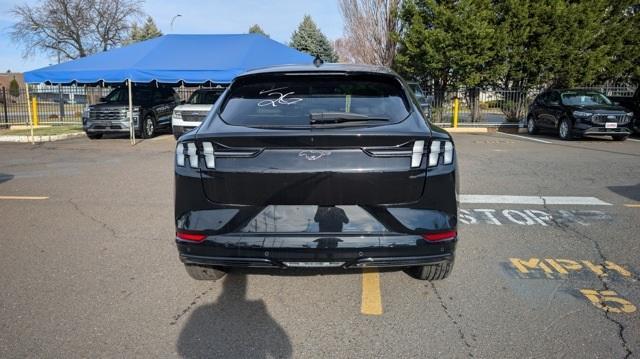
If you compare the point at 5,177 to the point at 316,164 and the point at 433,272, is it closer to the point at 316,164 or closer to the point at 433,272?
the point at 316,164

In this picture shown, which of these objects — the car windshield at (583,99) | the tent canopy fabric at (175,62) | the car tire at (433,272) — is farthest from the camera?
the car windshield at (583,99)

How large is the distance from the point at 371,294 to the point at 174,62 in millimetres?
12499

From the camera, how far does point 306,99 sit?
3.65 meters

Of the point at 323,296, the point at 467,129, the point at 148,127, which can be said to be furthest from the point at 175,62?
the point at 323,296

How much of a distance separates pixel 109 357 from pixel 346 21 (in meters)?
28.0

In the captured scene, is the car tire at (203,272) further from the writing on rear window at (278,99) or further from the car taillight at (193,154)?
the writing on rear window at (278,99)

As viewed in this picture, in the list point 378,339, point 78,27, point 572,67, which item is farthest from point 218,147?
point 78,27

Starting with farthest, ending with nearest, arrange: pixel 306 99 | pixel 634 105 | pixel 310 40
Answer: pixel 310 40
pixel 634 105
pixel 306 99

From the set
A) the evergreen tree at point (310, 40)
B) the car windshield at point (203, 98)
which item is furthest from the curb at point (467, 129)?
the evergreen tree at point (310, 40)

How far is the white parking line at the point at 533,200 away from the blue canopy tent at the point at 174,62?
8.33 metres

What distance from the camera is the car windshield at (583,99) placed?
Answer: 51.5 feet

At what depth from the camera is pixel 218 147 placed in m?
3.13

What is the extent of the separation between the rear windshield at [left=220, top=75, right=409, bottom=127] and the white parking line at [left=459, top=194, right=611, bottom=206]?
3684 millimetres

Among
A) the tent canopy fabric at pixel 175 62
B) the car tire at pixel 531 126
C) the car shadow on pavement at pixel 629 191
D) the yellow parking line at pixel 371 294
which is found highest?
the tent canopy fabric at pixel 175 62
